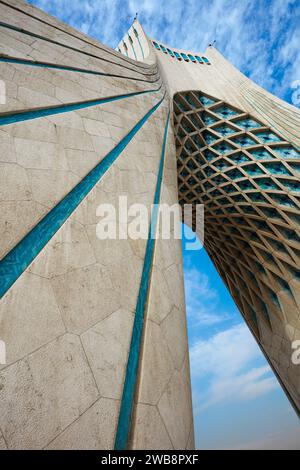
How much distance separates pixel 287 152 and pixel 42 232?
9.64 m

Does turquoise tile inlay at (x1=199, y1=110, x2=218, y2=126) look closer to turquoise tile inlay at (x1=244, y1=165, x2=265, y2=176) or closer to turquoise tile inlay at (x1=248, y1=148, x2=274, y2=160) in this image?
turquoise tile inlay at (x1=248, y1=148, x2=274, y2=160)

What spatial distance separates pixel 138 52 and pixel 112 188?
13125 millimetres

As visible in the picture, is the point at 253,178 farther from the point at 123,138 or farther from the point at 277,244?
the point at 123,138

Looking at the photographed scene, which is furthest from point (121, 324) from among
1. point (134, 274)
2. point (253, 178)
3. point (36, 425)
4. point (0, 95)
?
point (253, 178)

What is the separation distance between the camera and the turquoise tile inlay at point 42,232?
4.94ft

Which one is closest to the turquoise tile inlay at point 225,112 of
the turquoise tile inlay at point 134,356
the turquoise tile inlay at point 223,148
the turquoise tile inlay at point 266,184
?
the turquoise tile inlay at point 223,148

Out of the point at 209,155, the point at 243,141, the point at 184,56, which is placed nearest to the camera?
the point at 243,141

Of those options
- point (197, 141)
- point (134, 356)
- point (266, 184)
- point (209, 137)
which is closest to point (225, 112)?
point (209, 137)

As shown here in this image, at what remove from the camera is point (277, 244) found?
33.0ft

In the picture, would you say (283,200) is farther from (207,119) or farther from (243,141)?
(207,119)

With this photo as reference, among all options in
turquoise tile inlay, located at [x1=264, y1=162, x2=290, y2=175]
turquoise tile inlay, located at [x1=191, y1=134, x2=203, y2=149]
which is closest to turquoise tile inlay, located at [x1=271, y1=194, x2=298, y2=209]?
turquoise tile inlay, located at [x1=264, y1=162, x2=290, y2=175]

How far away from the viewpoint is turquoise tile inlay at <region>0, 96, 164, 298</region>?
1505mm

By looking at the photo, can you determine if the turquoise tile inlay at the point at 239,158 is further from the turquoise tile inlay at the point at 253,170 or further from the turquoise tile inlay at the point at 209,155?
the turquoise tile inlay at the point at 209,155

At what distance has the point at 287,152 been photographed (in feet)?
29.3
